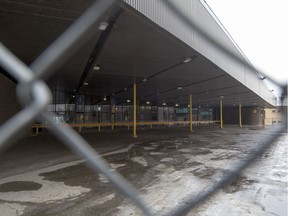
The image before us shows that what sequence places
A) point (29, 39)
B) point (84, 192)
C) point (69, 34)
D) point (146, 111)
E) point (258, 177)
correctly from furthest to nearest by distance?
point (146, 111) < point (29, 39) < point (258, 177) < point (84, 192) < point (69, 34)

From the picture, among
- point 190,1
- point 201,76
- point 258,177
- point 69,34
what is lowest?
point 258,177

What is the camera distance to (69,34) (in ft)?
3.94

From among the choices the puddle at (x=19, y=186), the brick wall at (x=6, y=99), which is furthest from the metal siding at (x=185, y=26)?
the brick wall at (x=6, y=99)

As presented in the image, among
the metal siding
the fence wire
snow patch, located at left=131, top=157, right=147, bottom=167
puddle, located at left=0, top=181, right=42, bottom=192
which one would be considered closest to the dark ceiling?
the metal siding

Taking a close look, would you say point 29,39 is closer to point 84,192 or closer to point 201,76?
point 84,192

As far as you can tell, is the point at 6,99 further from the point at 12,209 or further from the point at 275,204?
the point at 275,204

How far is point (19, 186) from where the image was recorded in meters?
6.70

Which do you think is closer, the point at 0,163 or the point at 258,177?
the point at 258,177

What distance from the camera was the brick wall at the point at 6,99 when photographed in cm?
1625

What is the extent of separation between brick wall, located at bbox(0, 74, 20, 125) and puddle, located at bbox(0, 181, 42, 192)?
1038cm

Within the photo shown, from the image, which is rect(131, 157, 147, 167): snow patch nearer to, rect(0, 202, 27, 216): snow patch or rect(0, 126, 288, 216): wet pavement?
rect(0, 126, 288, 216): wet pavement

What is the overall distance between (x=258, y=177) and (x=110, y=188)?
14.0ft

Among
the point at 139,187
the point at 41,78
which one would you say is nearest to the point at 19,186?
the point at 139,187

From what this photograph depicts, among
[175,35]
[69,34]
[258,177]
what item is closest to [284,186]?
[258,177]
